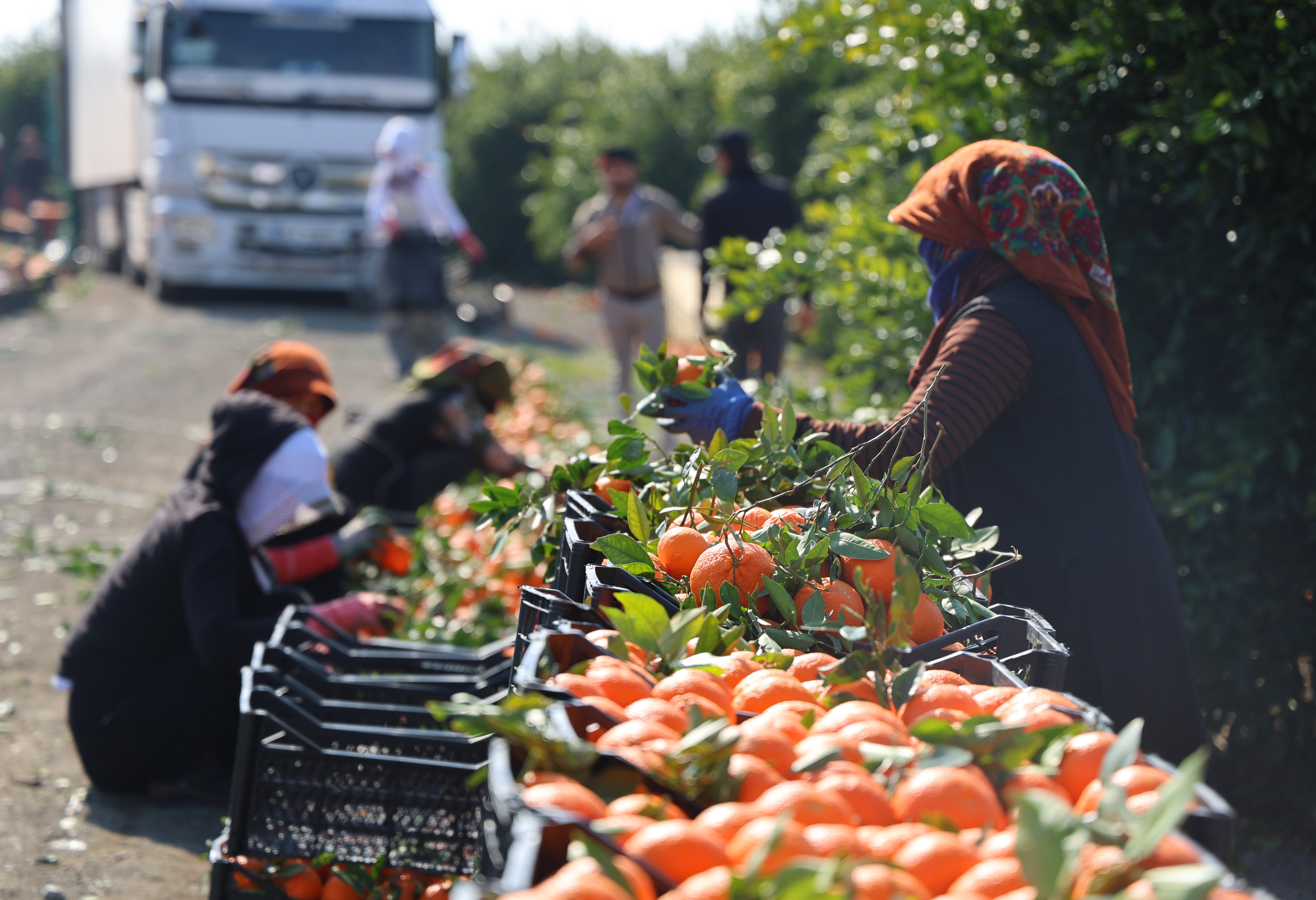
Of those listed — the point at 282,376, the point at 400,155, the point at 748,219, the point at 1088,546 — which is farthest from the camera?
the point at 400,155

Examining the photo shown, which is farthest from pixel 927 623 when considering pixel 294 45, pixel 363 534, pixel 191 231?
pixel 191 231

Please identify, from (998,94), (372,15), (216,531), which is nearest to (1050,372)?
(998,94)

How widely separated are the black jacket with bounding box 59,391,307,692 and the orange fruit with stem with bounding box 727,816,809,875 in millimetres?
2154

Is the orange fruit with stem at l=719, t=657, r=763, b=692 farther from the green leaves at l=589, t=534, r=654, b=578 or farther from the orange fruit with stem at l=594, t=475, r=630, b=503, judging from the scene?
the orange fruit with stem at l=594, t=475, r=630, b=503

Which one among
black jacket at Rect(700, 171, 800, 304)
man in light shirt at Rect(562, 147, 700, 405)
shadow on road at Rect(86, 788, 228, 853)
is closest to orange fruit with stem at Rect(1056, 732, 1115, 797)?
shadow on road at Rect(86, 788, 228, 853)

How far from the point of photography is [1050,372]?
90.7 inches

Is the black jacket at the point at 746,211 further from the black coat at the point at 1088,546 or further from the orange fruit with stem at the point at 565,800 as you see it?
the orange fruit with stem at the point at 565,800

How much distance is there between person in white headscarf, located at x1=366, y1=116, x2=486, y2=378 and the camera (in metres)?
9.03

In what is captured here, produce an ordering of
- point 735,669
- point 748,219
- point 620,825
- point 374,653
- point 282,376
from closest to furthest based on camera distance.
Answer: point 620,825
point 735,669
point 374,653
point 282,376
point 748,219

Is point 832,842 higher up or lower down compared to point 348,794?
higher up

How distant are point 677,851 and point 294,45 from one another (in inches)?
476

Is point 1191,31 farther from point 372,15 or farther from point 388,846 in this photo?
point 372,15

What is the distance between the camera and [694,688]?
4.46ft

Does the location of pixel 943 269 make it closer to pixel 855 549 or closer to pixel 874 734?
pixel 855 549
